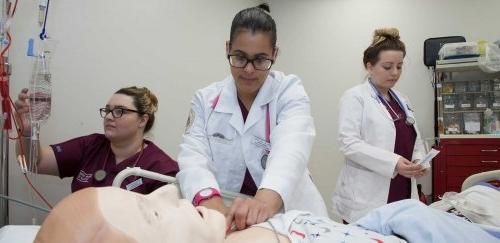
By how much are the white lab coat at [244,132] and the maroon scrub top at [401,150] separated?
83 cm

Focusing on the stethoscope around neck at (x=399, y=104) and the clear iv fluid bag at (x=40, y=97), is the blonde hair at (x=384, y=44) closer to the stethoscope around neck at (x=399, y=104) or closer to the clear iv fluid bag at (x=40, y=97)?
the stethoscope around neck at (x=399, y=104)

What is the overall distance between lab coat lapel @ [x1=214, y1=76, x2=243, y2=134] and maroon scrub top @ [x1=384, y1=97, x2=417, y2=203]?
1021 millimetres

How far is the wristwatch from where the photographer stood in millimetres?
990

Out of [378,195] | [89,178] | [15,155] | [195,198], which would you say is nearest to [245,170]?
[195,198]

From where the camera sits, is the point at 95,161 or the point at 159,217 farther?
the point at 95,161

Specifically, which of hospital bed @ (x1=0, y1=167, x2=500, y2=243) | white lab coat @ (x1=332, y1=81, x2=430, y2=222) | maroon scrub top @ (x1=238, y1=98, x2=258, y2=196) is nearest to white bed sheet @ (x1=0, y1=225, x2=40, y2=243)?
hospital bed @ (x1=0, y1=167, x2=500, y2=243)


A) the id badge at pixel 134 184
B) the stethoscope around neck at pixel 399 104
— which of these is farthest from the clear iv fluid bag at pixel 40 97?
the stethoscope around neck at pixel 399 104

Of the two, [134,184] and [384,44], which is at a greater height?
[384,44]

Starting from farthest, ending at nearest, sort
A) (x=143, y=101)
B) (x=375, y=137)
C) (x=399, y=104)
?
(x=399, y=104) → (x=375, y=137) → (x=143, y=101)

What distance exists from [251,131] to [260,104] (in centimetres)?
10

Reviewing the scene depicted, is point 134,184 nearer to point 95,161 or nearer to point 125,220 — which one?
point 95,161

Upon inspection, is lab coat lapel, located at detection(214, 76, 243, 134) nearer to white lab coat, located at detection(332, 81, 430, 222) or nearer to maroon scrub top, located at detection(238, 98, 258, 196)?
maroon scrub top, located at detection(238, 98, 258, 196)

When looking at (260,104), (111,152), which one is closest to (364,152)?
(260,104)

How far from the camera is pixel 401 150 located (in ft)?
6.42
